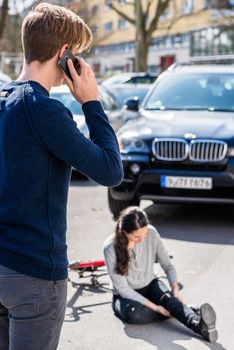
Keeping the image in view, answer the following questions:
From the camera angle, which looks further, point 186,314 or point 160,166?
point 160,166

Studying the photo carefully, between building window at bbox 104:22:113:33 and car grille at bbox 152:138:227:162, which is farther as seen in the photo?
building window at bbox 104:22:113:33

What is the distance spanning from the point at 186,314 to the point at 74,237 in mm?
2617

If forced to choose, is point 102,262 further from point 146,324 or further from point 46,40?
point 46,40

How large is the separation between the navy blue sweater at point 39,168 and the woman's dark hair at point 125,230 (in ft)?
7.99

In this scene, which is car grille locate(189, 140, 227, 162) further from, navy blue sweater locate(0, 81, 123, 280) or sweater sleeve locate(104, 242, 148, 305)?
navy blue sweater locate(0, 81, 123, 280)

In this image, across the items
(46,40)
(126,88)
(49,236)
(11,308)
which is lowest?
(126,88)

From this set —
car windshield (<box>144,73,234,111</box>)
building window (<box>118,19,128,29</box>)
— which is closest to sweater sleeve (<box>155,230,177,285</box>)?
car windshield (<box>144,73,234,111</box>)

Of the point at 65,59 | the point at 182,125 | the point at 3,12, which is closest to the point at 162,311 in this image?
the point at 65,59

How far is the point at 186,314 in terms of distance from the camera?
4.36 m

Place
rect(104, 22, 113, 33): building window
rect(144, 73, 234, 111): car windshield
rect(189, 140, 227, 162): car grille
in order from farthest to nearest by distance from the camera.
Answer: rect(104, 22, 113, 33): building window, rect(144, 73, 234, 111): car windshield, rect(189, 140, 227, 162): car grille

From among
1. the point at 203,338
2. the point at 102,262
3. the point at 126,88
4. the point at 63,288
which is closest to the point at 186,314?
the point at 203,338

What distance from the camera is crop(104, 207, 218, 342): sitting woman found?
4.46 meters

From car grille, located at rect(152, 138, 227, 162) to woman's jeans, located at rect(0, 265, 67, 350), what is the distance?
490cm

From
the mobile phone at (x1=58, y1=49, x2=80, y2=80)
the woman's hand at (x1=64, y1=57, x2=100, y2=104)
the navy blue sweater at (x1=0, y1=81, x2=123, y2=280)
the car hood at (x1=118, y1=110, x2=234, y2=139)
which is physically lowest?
the car hood at (x1=118, y1=110, x2=234, y2=139)
